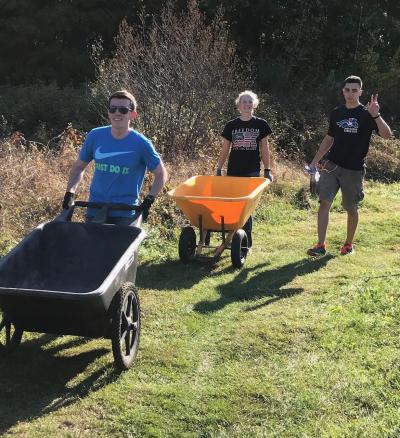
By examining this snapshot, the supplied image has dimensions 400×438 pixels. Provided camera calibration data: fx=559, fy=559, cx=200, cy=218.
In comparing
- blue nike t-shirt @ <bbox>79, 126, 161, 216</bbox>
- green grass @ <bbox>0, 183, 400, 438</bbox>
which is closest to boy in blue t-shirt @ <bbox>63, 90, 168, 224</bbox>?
blue nike t-shirt @ <bbox>79, 126, 161, 216</bbox>

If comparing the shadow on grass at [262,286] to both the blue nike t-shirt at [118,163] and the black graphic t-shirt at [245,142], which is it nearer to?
the black graphic t-shirt at [245,142]

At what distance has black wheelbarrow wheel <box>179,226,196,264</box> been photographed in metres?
5.88

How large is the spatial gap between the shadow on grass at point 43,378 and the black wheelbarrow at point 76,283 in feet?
0.46

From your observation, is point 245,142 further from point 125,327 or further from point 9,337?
point 9,337

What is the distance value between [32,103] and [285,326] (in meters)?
11.9

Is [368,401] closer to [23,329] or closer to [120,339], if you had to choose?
[120,339]

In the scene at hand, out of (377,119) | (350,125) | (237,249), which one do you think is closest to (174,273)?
(237,249)

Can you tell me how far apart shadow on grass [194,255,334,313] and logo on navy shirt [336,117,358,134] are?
1.40 m

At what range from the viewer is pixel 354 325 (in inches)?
169

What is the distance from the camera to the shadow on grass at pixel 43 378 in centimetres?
321

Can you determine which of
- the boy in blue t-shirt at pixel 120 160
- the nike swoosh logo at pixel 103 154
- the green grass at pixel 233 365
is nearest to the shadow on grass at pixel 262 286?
the green grass at pixel 233 365

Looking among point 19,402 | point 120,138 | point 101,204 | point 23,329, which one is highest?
point 120,138

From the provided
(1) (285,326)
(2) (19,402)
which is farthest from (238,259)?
(2) (19,402)

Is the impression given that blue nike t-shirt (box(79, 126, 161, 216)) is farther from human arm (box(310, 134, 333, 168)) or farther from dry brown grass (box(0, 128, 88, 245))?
human arm (box(310, 134, 333, 168))
